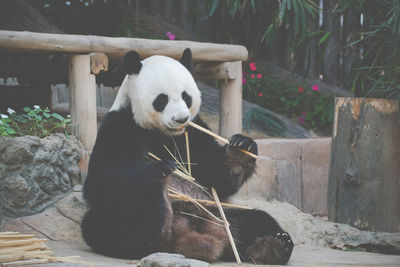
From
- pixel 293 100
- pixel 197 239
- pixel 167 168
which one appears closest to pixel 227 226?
pixel 197 239

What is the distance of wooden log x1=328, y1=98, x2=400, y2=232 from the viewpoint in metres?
→ 4.80

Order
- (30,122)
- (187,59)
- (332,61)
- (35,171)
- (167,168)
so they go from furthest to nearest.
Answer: (332,61) → (30,122) → (35,171) → (187,59) → (167,168)

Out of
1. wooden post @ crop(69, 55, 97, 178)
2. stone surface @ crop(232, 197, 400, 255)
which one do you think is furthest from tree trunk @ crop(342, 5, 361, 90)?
wooden post @ crop(69, 55, 97, 178)

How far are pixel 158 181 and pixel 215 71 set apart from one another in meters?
2.53

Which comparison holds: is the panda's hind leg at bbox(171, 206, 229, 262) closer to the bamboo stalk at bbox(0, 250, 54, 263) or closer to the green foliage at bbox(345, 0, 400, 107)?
the bamboo stalk at bbox(0, 250, 54, 263)

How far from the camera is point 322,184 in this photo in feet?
19.9

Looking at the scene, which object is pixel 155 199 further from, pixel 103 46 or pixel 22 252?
pixel 103 46

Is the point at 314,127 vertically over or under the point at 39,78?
under

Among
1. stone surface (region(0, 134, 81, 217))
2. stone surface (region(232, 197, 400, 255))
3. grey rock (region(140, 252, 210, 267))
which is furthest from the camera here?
stone surface (region(232, 197, 400, 255))

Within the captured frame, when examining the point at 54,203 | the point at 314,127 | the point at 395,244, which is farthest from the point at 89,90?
the point at 314,127

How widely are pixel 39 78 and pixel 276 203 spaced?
2.92m

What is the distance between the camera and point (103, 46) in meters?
4.49

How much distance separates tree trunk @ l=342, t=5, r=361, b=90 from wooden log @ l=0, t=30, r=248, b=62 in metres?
2.48

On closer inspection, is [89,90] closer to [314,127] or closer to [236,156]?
[236,156]
